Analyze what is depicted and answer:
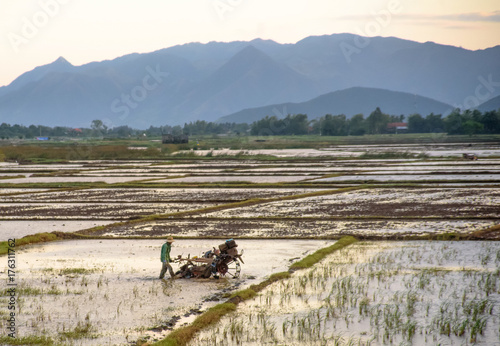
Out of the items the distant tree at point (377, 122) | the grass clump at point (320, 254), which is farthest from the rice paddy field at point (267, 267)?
the distant tree at point (377, 122)

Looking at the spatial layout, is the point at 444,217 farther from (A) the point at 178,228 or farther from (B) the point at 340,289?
(B) the point at 340,289

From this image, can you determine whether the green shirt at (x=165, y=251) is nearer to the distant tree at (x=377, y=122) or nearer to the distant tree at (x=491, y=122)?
the distant tree at (x=491, y=122)

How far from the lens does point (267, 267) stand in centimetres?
1605

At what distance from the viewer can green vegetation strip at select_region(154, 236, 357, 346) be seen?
1018 centimetres

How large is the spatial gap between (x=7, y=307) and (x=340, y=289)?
675cm

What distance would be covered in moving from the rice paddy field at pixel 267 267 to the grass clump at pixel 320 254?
0.56 ft

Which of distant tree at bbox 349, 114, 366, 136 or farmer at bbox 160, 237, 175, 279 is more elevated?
distant tree at bbox 349, 114, 366, 136

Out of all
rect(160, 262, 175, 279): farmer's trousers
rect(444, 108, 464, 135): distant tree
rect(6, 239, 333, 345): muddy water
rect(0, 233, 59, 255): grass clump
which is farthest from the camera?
rect(444, 108, 464, 135): distant tree

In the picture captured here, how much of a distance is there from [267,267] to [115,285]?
396cm

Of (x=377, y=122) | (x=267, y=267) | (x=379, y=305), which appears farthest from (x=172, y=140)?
(x=379, y=305)

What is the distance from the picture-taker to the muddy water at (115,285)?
36.6 feet

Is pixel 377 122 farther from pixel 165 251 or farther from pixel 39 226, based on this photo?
pixel 165 251

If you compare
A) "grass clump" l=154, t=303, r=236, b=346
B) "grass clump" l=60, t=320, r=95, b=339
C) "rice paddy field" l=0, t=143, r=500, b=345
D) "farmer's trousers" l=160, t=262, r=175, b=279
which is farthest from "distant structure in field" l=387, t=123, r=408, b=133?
"grass clump" l=60, t=320, r=95, b=339

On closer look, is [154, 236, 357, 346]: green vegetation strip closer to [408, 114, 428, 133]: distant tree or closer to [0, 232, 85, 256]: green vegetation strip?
[0, 232, 85, 256]: green vegetation strip
